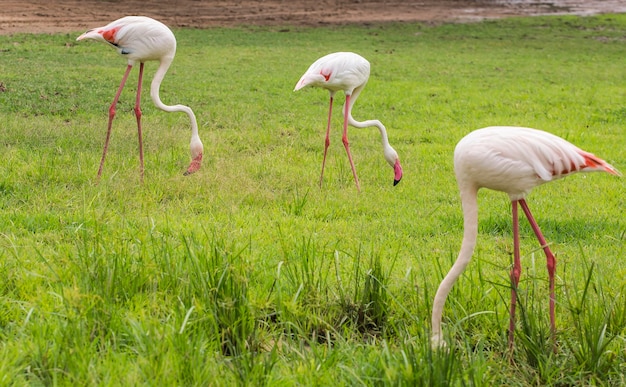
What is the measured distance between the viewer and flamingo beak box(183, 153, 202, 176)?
24.1 ft

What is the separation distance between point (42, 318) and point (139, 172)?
3539mm

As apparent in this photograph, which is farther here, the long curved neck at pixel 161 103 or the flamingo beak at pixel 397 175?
the long curved neck at pixel 161 103

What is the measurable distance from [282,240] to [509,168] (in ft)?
4.72

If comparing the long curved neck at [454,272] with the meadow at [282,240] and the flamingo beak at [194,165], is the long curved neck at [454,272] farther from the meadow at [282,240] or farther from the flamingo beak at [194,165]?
the flamingo beak at [194,165]

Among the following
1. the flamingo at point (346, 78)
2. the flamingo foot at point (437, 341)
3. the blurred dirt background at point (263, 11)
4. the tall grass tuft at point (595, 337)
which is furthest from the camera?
the blurred dirt background at point (263, 11)

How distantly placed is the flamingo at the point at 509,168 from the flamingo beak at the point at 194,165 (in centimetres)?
384

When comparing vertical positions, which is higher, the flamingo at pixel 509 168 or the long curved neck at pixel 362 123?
the flamingo at pixel 509 168

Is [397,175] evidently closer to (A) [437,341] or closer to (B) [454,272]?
(B) [454,272]

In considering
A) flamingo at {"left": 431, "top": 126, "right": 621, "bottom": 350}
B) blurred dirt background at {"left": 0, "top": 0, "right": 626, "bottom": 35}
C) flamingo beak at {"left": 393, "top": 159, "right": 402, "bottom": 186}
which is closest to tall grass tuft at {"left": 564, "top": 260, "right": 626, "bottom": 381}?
flamingo at {"left": 431, "top": 126, "right": 621, "bottom": 350}

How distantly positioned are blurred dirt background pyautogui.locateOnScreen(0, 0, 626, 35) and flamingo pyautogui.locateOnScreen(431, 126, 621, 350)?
16.6 m

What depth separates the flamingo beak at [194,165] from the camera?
289 inches

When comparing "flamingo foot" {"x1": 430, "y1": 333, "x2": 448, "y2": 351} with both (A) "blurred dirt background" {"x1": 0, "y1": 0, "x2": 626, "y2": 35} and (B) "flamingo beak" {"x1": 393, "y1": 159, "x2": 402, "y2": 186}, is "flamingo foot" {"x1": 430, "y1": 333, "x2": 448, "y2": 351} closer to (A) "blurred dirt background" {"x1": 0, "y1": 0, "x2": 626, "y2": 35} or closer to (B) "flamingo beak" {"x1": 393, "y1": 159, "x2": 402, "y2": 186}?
(B) "flamingo beak" {"x1": 393, "y1": 159, "x2": 402, "y2": 186}

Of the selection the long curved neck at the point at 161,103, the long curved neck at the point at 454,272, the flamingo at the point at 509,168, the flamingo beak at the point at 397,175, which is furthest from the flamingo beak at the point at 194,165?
the long curved neck at the point at 454,272

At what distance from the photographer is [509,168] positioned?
3.87 metres
